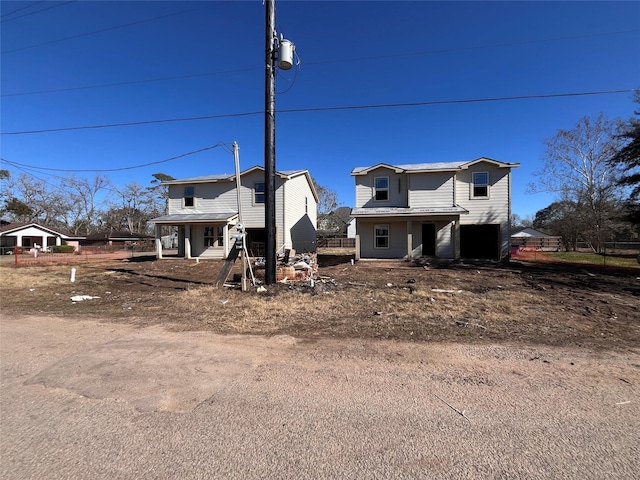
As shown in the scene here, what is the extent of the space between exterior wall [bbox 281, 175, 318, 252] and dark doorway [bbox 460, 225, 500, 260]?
36.2 feet

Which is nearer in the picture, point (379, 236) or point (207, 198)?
point (379, 236)

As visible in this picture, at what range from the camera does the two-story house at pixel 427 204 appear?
18.3 m

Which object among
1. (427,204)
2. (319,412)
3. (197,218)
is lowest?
(319,412)

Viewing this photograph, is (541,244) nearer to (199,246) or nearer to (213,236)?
(213,236)

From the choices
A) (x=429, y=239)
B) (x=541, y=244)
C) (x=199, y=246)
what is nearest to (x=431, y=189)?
(x=429, y=239)

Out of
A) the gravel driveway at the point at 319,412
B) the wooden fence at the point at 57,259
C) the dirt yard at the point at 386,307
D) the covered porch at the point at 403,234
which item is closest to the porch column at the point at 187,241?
the wooden fence at the point at 57,259

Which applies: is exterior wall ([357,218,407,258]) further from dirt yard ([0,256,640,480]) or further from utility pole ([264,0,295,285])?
dirt yard ([0,256,640,480])

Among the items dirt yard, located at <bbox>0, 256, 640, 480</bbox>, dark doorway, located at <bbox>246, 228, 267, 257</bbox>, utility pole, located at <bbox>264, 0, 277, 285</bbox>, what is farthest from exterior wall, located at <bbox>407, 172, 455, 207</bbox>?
dirt yard, located at <bbox>0, 256, 640, 480</bbox>

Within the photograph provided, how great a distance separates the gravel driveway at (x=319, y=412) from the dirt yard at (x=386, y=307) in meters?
0.81

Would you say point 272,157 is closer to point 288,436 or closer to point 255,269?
point 255,269

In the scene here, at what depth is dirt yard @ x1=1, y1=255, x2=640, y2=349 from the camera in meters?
5.25

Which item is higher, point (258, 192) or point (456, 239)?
point (258, 192)

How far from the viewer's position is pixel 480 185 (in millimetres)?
18766

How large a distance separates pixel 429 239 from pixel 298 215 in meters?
9.20
